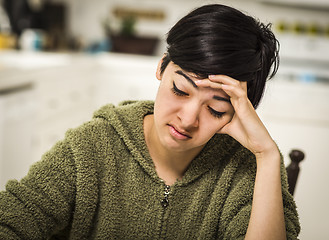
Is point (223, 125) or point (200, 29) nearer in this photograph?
point (200, 29)

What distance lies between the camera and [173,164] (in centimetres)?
107

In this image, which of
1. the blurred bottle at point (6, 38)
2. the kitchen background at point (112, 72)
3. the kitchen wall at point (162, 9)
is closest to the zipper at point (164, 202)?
the kitchen background at point (112, 72)

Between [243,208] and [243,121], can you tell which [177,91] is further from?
[243,208]

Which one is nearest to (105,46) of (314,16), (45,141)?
(45,141)

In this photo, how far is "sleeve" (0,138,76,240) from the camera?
860 mm

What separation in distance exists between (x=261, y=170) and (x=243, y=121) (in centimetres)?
12

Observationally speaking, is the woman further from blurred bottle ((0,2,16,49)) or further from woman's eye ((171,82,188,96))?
blurred bottle ((0,2,16,49))

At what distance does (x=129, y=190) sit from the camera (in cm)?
101

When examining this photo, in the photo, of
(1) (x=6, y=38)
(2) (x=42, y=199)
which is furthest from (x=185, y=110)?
(1) (x=6, y=38)

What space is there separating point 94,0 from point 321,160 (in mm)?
2736

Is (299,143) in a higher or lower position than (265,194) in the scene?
lower

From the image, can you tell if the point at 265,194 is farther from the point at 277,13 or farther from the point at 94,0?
the point at 94,0

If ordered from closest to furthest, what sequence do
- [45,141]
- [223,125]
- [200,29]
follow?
[200,29] → [223,125] → [45,141]

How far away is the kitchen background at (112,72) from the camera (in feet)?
8.19
